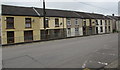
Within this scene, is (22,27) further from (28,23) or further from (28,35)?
(28,35)

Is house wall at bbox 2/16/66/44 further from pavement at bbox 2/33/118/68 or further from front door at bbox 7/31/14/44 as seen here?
pavement at bbox 2/33/118/68

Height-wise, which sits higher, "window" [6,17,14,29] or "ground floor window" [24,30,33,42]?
"window" [6,17,14,29]

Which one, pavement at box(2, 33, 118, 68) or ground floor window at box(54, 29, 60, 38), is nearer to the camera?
pavement at box(2, 33, 118, 68)

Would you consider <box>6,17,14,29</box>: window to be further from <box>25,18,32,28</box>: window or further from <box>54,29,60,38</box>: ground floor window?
<box>54,29,60,38</box>: ground floor window

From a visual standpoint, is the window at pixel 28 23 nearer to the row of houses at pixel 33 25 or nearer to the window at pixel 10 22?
the row of houses at pixel 33 25

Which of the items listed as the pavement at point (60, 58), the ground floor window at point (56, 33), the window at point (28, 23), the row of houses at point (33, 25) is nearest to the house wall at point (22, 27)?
the row of houses at point (33, 25)

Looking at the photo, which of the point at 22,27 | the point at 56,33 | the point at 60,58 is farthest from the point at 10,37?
the point at 60,58

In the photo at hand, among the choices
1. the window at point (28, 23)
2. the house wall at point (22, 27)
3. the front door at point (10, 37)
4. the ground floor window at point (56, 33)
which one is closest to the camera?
the front door at point (10, 37)

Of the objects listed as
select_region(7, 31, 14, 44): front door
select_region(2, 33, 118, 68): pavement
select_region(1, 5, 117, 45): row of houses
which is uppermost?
select_region(1, 5, 117, 45): row of houses

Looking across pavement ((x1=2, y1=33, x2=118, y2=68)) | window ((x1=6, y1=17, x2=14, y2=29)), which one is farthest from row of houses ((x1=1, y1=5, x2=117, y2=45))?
pavement ((x1=2, y1=33, x2=118, y2=68))

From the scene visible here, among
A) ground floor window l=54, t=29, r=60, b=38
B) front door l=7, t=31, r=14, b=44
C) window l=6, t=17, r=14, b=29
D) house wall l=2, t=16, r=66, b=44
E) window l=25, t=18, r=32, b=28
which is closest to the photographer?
front door l=7, t=31, r=14, b=44

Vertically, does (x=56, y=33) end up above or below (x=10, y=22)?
below

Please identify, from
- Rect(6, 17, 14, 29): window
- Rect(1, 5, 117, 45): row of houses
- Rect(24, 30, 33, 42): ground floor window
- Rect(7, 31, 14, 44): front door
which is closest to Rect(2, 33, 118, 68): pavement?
Rect(7, 31, 14, 44): front door

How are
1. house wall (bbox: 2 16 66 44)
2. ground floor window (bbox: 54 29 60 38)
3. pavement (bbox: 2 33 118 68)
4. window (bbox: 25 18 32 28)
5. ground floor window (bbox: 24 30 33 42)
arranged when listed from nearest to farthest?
1. pavement (bbox: 2 33 118 68)
2. house wall (bbox: 2 16 66 44)
3. ground floor window (bbox: 24 30 33 42)
4. window (bbox: 25 18 32 28)
5. ground floor window (bbox: 54 29 60 38)
